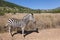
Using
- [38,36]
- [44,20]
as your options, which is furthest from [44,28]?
[38,36]

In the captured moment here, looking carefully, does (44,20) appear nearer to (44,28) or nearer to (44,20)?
(44,20)

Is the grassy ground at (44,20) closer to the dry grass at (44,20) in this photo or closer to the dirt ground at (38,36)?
the dry grass at (44,20)

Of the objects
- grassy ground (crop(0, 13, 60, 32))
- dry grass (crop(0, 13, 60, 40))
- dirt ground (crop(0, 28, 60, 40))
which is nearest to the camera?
dirt ground (crop(0, 28, 60, 40))

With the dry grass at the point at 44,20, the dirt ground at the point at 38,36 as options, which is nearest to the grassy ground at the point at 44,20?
the dry grass at the point at 44,20

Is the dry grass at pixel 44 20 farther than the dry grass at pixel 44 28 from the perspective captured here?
Yes

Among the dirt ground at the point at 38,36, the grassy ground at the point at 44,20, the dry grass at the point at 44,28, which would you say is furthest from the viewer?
the grassy ground at the point at 44,20

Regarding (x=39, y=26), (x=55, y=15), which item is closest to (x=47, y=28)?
(x=39, y=26)

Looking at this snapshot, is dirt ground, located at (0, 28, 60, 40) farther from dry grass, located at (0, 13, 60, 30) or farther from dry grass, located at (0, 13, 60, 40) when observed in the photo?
dry grass, located at (0, 13, 60, 30)

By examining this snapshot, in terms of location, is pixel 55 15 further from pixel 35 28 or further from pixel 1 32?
pixel 1 32

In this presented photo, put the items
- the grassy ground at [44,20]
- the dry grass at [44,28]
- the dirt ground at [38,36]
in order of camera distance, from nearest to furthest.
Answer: the dirt ground at [38,36] < the dry grass at [44,28] < the grassy ground at [44,20]

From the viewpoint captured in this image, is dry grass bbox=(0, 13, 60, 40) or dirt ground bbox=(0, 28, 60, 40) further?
dry grass bbox=(0, 13, 60, 40)

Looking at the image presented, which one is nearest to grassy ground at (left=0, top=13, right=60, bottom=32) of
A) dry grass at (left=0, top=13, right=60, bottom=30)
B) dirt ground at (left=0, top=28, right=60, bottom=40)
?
dry grass at (left=0, top=13, right=60, bottom=30)

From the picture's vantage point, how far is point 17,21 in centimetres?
1970

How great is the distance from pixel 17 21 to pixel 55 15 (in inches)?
220
